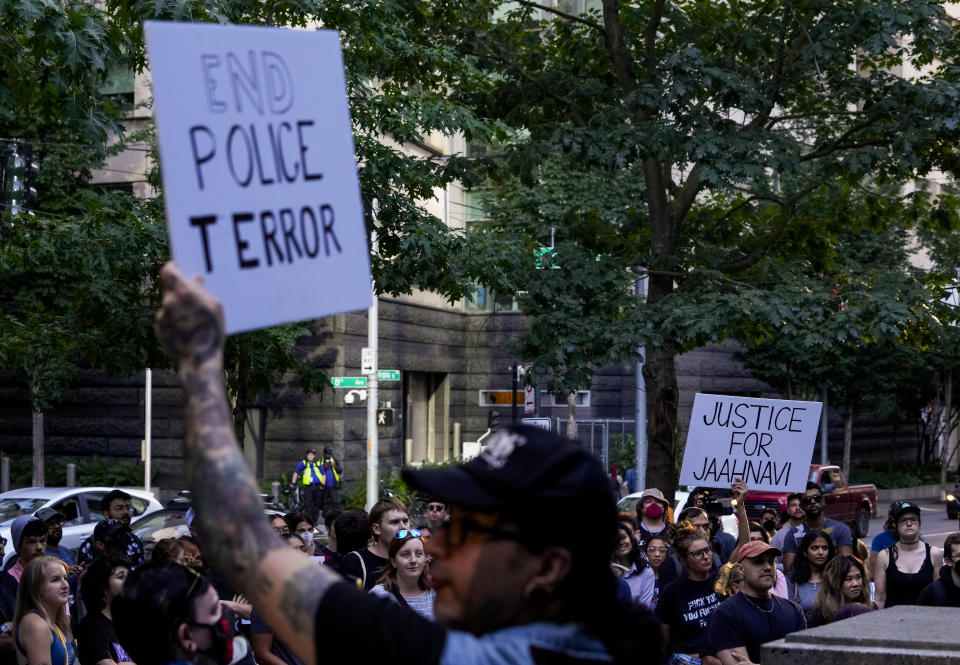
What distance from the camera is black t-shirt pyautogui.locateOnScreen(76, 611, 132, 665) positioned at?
6121 millimetres

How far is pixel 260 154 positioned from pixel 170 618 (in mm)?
1504

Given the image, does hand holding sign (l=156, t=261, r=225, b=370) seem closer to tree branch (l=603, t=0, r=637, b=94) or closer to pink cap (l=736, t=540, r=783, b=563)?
pink cap (l=736, t=540, r=783, b=563)

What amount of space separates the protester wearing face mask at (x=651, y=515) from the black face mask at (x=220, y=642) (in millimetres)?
7901

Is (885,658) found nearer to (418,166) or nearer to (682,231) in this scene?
(418,166)

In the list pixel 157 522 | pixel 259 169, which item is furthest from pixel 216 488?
pixel 157 522

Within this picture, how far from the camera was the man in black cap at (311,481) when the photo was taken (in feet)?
89.6

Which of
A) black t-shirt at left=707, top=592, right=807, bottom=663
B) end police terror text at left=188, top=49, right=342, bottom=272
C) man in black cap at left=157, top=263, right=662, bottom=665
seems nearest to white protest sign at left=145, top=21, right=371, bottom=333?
end police terror text at left=188, top=49, right=342, bottom=272

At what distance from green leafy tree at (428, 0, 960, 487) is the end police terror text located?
35.2 ft

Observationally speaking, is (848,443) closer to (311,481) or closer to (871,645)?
(311,481)

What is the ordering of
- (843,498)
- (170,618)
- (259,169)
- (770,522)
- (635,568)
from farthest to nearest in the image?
(843,498) < (770,522) < (635,568) < (170,618) < (259,169)

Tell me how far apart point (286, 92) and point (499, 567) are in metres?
1.25

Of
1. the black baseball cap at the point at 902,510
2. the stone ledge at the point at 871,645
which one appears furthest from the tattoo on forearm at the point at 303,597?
the black baseball cap at the point at 902,510

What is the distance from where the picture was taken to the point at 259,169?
2643 mm

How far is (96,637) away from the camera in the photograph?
6.16 meters
